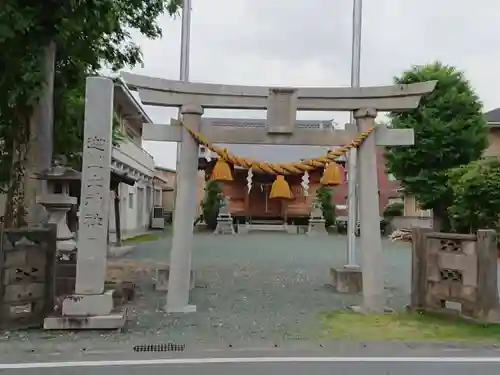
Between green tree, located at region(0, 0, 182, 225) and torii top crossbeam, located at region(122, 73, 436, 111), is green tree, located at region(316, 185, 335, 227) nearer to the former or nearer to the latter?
green tree, located at region(0, 0, 182, 225)

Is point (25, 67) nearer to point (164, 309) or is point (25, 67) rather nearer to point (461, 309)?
point (164, 309)

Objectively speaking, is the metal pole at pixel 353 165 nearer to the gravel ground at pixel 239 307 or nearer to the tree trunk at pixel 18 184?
the gravel ground at pixel 239 307

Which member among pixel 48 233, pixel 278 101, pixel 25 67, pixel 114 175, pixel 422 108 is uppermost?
pixel 422 108

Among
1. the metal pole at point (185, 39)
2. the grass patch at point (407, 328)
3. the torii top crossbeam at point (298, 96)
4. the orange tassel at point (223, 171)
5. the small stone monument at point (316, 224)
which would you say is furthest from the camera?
the small stone monument at point (316, 224)

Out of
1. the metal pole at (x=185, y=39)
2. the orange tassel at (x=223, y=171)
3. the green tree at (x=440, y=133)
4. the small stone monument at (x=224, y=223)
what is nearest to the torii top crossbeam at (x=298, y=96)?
the orange tassel at (x=223, y=171)

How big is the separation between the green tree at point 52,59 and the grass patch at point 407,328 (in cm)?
645

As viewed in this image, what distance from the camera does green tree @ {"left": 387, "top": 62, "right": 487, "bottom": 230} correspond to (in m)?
22.0

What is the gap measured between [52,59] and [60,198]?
272 cm

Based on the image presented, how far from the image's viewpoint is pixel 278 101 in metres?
8.74

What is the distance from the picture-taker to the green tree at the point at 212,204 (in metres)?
34.7

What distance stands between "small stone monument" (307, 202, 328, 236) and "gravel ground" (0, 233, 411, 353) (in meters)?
15.0

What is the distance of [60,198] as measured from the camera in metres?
10.8

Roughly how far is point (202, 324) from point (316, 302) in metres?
2.61

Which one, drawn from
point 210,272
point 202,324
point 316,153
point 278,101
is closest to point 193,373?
point 202,324
